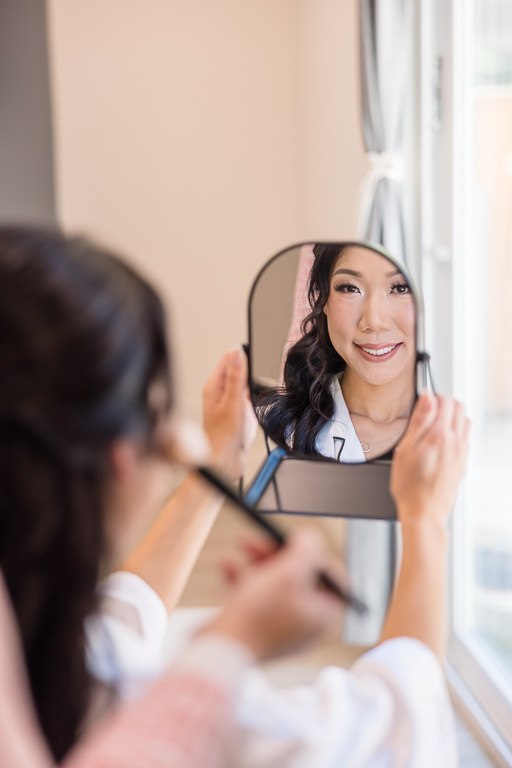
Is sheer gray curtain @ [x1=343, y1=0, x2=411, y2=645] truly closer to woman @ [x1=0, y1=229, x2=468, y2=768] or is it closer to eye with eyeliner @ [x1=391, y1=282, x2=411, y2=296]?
eye with eyeliner @ [x1=391, y1=282, x2=411, y2=296]

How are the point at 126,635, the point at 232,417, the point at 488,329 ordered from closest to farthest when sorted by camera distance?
1. the point at 126,635
2. the point at 232,417
3. the point at 488,329

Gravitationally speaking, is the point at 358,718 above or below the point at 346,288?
below

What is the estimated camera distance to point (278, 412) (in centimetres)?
72

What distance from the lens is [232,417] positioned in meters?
0.76

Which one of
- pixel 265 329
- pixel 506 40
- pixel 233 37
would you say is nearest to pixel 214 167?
pixel 233 37

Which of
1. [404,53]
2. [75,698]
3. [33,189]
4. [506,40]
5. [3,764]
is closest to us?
[3,764]

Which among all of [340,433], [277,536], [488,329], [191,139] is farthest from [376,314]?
[191,139]

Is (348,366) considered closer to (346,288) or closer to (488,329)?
(346,288)

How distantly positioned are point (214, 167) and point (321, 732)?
262 centimetres

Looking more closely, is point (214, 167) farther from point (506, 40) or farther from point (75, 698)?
point (75, 698)

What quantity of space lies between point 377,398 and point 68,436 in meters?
0.36

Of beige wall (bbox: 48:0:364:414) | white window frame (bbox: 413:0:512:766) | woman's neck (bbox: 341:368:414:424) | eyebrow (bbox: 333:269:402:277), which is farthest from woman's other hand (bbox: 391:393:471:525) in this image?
beige wall (bbox: 48:0:364:414)

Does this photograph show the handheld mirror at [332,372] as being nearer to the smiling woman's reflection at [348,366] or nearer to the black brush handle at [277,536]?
the smiling woman's reflection at [348,366]

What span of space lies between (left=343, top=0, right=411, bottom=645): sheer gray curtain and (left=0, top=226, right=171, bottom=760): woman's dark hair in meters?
A: 1.03
